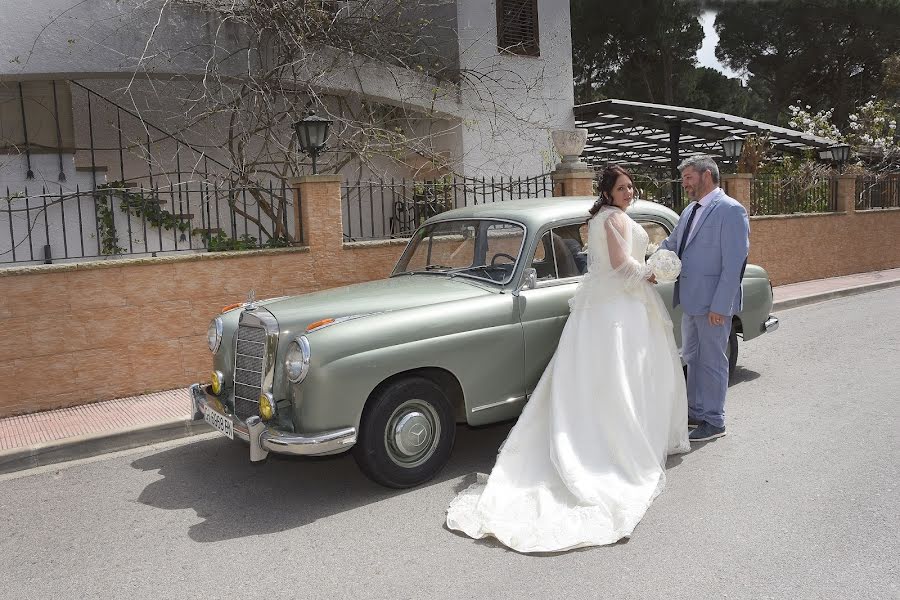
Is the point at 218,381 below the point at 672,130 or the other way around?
below

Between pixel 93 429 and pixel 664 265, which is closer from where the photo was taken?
pixel 664 265

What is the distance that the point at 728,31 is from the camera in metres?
30.3

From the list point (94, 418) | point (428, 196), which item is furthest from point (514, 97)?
point (94, 418)

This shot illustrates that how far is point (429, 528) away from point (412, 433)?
684 mm

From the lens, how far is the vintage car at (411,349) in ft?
14.5

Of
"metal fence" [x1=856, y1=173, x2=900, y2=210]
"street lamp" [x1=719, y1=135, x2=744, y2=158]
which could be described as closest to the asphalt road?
"street lamp" [x1=719, y1=135, x2=744, y2=158]

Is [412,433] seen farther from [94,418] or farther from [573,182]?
[573,182]

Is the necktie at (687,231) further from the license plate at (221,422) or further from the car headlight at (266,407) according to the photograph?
the license plate at (221,422)

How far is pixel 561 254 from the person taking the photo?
18.1 ft

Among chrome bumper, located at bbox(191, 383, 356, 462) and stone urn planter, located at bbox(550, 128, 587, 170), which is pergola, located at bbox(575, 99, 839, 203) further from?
chrome bumper, located at bbox(191, 383, 356, 462)

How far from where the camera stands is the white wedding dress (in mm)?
4039

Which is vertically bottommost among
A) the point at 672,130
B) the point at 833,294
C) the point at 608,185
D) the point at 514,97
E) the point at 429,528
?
the point at 429,528

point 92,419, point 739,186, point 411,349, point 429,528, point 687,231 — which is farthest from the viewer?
point 739,186

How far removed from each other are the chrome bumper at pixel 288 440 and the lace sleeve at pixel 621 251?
2.02 m
